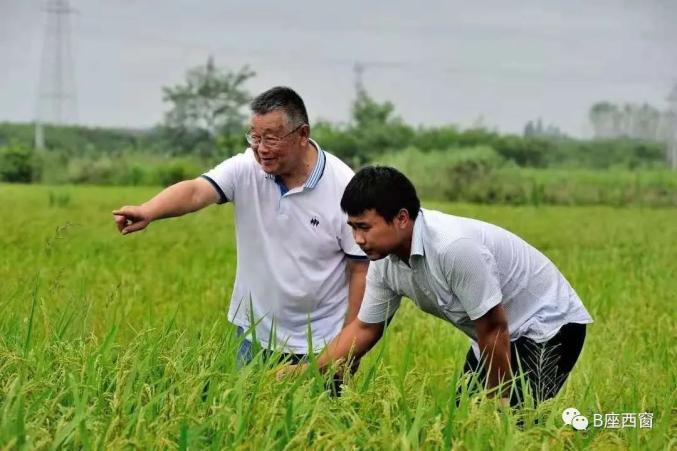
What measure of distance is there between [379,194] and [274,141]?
0.73m

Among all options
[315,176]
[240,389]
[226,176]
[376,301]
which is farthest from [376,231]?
[226,176]

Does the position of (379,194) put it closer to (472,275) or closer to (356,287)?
(472,275)

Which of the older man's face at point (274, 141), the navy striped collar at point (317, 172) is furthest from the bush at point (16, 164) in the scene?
the older man's face at point (274, 141)

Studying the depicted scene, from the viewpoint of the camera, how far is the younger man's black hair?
4008 mm

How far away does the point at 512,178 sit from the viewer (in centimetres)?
2612

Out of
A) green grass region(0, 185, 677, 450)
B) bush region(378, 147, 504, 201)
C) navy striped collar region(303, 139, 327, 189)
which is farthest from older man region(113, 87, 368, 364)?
bush region(378, 147, 504, 201)

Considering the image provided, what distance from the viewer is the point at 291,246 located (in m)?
4.87

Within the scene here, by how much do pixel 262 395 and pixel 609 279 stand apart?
20.9 ft

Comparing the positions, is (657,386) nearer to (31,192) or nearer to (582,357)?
(582,357)

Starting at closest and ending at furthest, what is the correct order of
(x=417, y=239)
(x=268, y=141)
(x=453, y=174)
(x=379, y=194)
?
(x=379, y=194) < (x=417, y=239) < (x=268, y=141) < (x=453, y=174)

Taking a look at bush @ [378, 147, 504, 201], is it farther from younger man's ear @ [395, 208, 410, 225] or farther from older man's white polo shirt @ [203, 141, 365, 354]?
younger man's ear @ [395, 208, 410, 225]

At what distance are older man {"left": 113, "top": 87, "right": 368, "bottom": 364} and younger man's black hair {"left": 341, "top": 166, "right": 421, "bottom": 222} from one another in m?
0.68

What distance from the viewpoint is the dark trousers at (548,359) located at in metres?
4.47

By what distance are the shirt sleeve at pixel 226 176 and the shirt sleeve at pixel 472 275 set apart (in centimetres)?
103
